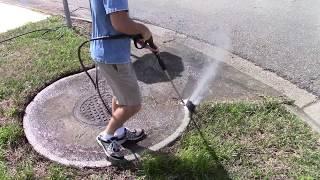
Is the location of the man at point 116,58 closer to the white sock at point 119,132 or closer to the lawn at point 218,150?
the white sock at point 119,132

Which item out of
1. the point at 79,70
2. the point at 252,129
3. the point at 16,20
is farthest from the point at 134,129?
the point at 16,20

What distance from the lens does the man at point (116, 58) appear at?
A: 276 centimetres

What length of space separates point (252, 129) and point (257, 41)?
1876mm

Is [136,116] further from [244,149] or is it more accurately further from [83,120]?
[244,149]

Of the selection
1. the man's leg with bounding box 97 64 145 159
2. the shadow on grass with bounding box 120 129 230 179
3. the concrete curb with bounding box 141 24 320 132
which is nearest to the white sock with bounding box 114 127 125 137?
the man's leg with bounding box 97 64 145 159

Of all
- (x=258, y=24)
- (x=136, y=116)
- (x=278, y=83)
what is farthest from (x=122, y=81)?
(x=258, y=24)

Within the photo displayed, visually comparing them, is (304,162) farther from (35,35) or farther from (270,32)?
(35,35)

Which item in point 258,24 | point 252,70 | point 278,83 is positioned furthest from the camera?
point 258,24

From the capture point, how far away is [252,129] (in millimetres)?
3602

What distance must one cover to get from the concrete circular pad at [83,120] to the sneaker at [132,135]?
5cm

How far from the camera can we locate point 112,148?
11.1ft

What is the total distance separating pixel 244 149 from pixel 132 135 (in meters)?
0.87

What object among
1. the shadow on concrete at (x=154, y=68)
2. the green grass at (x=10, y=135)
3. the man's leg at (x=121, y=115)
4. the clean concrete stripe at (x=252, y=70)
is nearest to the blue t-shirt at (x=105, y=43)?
the man's leg at (x=121, y=115)

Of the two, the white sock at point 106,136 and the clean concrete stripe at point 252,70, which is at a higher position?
the white sock at point 106,136
